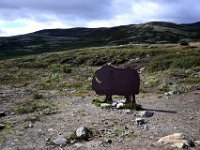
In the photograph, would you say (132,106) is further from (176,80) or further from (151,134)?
(176,80)

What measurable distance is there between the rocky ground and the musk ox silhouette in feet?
4.17

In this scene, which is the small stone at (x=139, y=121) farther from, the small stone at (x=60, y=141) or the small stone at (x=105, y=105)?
the small stone at (x=105, y=105)

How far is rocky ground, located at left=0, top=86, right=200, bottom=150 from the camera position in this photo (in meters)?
17.1

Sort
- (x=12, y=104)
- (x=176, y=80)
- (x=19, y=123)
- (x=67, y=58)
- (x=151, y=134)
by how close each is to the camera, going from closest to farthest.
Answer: (x=151, y=134) < (x=19, y=123) < (x=12, y=104) < (x=176, y=80) < (x=67, y=58)

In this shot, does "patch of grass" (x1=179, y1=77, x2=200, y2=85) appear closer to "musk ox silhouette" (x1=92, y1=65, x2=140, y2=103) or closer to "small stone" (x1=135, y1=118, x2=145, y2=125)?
"musk ox silhouette" (x1=92, y1=65, x2=140, y2=103)

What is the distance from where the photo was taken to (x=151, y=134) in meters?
18.0

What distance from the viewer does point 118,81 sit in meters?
26.2

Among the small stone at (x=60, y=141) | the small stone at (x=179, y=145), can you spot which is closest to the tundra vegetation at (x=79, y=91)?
the small stone at (x=60, y=141)

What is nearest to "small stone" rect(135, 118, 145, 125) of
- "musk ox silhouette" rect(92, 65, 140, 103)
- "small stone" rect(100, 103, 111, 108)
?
"small stone" rect(100, 103, 111, 108)

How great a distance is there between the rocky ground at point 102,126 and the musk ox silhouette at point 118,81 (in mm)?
1272

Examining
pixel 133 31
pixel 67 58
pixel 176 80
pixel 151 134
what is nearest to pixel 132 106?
pixel 151 134

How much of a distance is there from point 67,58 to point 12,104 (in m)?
46.3

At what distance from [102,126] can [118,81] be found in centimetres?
683

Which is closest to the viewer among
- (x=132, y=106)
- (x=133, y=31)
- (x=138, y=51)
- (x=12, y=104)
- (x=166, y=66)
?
(x=132, y=106)
